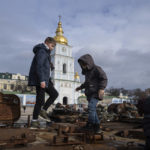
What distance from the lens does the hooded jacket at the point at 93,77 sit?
292cm

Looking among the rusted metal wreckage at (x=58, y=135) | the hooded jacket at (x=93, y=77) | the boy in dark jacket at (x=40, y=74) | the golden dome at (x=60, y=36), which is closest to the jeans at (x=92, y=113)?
the hooded jacket at (x=93, y=77)

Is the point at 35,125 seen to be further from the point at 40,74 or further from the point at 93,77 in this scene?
the point at 93,77

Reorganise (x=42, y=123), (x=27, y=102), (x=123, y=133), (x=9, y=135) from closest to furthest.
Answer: (x=9, y=135) → (x=123, y=133) → (x=42, y=123) → (x=27, y=102)

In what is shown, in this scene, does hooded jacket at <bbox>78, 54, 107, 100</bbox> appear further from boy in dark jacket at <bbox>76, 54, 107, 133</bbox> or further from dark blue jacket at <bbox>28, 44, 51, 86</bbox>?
dark blue jacket at <bbox>28, 44, 51, 86</bbox>

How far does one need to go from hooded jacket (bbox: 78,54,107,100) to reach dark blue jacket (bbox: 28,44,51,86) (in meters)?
0.74

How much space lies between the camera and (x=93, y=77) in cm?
308

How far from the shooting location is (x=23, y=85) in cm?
7819

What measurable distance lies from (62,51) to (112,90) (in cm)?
4608

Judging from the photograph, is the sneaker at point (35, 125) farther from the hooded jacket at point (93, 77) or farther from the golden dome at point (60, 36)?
the golden dome at point (60, 36)

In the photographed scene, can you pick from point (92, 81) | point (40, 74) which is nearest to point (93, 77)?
point (92, 81)

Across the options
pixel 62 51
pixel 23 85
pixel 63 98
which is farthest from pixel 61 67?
pixel 23 85

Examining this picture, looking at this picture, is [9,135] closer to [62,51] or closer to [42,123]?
[42,123]

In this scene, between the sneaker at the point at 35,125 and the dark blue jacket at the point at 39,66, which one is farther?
the dark blue jacket at the point at 39,66

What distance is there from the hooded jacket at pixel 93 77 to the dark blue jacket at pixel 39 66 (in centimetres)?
74
